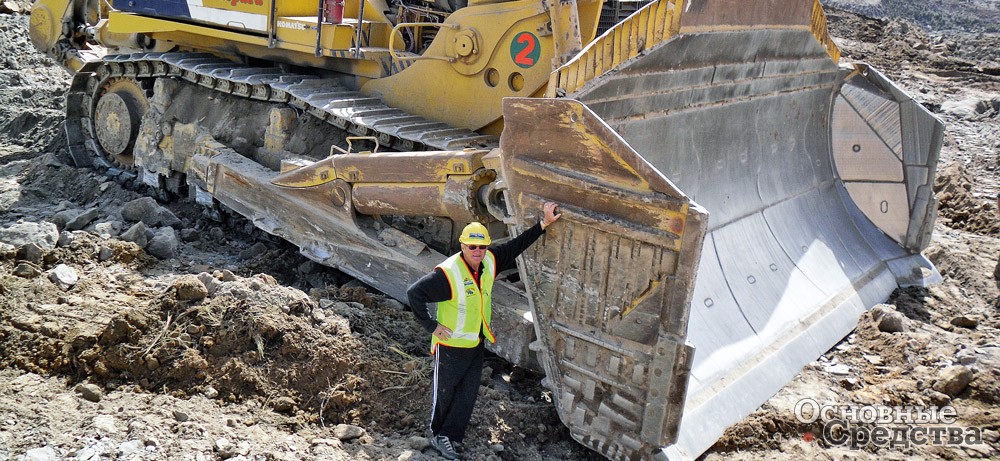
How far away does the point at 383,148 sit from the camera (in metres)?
5.92

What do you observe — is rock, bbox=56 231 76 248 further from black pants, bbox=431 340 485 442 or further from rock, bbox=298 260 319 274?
black pants, bbox=431 340 485 442

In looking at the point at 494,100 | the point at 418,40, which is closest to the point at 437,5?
the point at 418,40

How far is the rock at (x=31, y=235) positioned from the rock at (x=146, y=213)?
106 centimetres

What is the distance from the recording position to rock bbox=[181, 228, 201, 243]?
264 inches

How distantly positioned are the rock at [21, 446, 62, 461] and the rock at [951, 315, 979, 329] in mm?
5419

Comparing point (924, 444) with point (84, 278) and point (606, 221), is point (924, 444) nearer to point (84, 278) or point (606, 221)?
point (606, 221)

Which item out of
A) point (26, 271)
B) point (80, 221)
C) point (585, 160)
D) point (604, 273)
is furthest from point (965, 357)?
point (80, 221)

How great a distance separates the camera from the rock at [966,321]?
19.1ft

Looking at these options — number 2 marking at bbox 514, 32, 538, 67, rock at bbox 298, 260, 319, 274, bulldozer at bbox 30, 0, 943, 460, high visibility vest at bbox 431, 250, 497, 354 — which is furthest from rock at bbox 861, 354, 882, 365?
rock at bbox 298, 260, 319, 274

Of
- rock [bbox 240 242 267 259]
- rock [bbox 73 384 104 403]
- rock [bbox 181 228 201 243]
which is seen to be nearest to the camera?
rock [bbox 73 384 104 403]

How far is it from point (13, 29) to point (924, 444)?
12.5 meters

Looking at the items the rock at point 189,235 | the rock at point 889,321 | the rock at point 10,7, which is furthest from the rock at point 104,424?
the rock at point 10,7

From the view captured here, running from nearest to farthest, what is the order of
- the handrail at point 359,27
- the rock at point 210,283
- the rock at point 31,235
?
the rock at point 210,283, the rock at point 31,235, the handrail at point 359,27

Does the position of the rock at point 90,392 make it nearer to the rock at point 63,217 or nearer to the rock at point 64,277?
the rock at point 64,277
